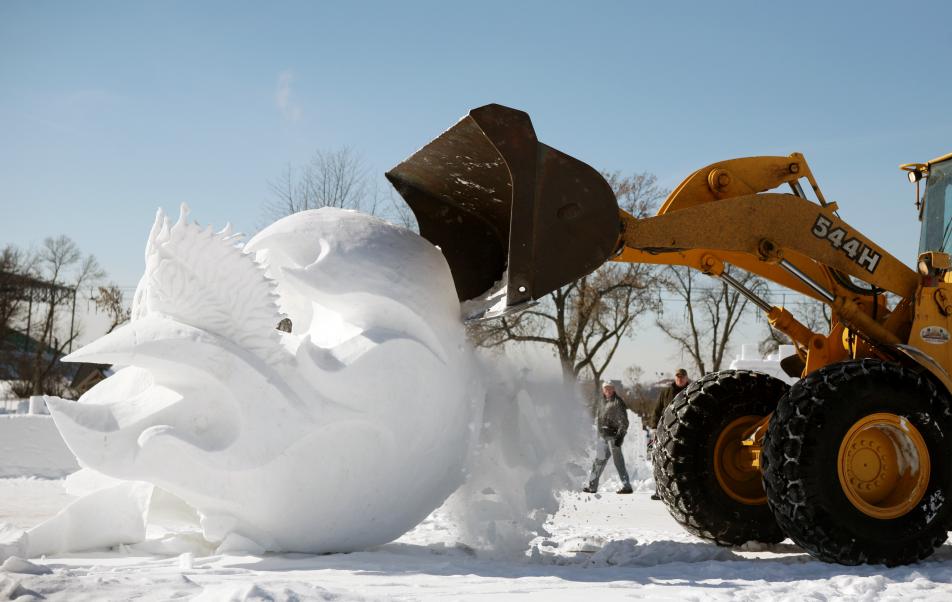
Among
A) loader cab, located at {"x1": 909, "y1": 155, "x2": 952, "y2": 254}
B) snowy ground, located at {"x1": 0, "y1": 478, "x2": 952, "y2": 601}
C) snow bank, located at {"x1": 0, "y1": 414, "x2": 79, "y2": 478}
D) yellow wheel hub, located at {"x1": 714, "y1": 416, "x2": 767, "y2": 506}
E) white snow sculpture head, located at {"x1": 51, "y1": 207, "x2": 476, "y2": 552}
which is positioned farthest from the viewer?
snow bank, located at {"x1": 0, "y1": 414, "x2": 79, "y2": 478}

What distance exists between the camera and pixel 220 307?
5918 mm

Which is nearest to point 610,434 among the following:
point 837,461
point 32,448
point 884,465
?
point 884,465

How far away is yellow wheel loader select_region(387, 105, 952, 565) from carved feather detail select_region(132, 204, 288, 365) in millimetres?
1427

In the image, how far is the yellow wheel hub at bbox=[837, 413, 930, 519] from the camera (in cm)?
612

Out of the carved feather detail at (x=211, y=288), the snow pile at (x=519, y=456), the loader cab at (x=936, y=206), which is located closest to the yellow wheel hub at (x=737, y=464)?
the snow pile at (x=519, y=456)

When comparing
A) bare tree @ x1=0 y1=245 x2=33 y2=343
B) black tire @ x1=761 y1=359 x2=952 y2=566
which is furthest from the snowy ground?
bare tree @ x1=0 y1=245 x2=33 y2=343

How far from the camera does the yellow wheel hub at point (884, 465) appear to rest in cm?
612

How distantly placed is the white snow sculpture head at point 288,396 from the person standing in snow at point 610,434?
6565 mm

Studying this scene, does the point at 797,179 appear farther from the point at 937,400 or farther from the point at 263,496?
the point at 263,496

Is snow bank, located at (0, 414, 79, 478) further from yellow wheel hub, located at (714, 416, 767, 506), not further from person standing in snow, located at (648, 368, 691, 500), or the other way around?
yellow wheel hub, located at (714, 416, 767, 506)

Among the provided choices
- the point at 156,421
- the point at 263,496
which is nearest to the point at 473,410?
the point at 263,496

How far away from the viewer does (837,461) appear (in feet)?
19.7

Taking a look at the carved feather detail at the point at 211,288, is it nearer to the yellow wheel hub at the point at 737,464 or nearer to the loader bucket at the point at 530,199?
the loader bucket at the point at 530,199

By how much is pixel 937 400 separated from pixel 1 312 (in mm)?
40099
